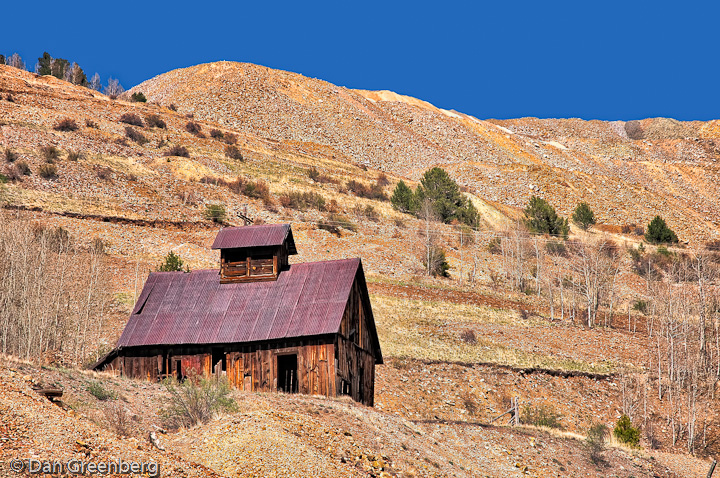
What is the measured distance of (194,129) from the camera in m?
101

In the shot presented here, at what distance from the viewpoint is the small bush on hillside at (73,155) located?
73488mm

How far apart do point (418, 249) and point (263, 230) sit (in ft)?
119

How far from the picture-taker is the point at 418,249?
234 feet

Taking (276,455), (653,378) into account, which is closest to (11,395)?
(276,455)

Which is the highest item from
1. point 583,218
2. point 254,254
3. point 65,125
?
point 65,125

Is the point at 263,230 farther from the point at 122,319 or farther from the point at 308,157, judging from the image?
the point at 308,157

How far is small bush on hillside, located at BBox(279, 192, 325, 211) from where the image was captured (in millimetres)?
77625

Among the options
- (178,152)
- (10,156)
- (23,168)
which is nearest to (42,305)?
(23,168)

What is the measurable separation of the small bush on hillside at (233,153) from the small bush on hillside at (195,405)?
228 feet

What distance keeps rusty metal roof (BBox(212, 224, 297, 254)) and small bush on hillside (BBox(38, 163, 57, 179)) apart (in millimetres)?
37821

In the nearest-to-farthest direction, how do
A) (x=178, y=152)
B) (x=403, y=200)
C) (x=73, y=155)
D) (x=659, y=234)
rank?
(x=73, y=155), (x=178, y=152), (x=403, y=200), (x=659, y=234)

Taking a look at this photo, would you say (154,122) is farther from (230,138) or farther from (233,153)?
(233,153)

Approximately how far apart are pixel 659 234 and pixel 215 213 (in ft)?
168
